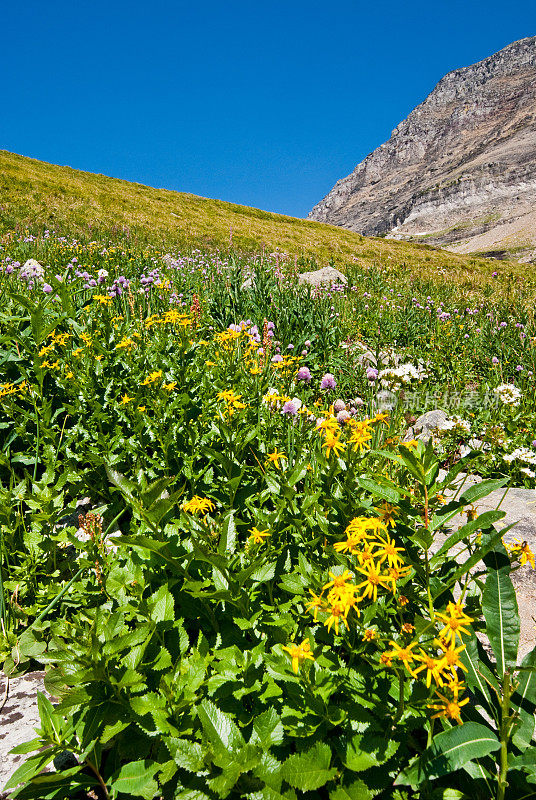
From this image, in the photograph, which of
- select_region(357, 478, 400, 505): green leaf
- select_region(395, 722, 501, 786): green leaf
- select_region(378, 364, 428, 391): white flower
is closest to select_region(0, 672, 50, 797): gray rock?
select_region(395, 722, 501, 786): green leaf

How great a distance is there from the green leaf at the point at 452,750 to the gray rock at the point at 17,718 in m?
1.19

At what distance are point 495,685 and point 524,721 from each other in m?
0.12

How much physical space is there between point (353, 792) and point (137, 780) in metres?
0.64

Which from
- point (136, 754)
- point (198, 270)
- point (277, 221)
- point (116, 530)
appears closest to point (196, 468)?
point (116, 530)

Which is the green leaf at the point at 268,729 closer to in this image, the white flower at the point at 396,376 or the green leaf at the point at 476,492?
the green leaf at the point at 476,492

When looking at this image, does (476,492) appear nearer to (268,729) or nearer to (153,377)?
(268,729)

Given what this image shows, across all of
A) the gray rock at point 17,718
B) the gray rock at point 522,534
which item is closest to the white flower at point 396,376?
the gray rock at point 522,534

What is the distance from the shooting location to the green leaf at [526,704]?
120 cm

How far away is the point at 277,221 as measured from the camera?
33281 millimetres

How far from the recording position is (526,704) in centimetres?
128

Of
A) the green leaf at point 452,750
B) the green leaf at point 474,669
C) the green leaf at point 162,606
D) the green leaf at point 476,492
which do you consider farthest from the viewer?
the green leaf at point 162,606

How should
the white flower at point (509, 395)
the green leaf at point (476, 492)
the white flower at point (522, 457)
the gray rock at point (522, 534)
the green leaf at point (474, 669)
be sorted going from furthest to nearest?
1. the white flower at point (509, 395)
2. the white flower at point (522, 457)
3. the gray rock at point (522, 534)
4. the green leaf at point (476, 492)
5. the green leaf at point (474, 669)

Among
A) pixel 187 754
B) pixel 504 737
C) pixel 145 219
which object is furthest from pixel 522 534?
pixel 145 219

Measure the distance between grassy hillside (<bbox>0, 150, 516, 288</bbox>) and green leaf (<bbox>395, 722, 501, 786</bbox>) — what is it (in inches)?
508
